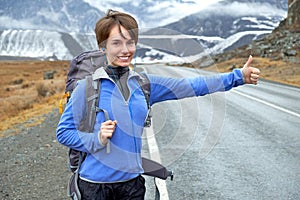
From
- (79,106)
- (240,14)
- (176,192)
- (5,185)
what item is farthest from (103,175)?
(240,14)

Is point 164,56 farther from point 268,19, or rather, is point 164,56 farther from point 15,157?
point 268,19

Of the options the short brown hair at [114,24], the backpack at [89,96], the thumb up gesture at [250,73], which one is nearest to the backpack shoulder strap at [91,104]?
the backpack at [89,96]

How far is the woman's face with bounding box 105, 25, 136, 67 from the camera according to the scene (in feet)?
7.30

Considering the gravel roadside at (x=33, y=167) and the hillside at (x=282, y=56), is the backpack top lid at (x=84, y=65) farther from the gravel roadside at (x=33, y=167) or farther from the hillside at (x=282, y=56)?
the hillside at (x=282, y=56)

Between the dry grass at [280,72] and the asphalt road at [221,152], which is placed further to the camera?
the dry grass at [280,72]

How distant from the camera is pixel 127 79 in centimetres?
225

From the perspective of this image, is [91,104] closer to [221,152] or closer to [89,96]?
[89,96]

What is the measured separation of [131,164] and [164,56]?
60 centimetres

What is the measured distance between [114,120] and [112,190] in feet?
1.42

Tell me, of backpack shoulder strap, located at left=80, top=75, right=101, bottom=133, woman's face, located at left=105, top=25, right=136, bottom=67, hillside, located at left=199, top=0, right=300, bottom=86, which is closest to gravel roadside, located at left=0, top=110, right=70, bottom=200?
backpack shoulder strap, located at left=80, top=75, right=101, bottom=133

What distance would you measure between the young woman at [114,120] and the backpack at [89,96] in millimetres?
29

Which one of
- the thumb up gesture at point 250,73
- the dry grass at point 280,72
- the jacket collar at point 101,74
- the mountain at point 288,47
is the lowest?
the dry grass at point 280,72

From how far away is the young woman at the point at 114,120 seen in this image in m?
2.17

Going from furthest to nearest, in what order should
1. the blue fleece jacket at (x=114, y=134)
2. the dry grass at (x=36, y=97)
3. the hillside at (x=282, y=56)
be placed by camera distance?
the hillside at (x=282, y=56) → the dry grass at (x=36, y=97) → the blue fleece jacket at (x=114, y=134)
